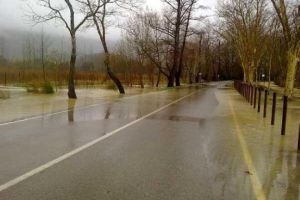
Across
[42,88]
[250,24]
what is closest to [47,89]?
[42,88]

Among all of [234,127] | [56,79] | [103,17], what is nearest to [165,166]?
[234,127]

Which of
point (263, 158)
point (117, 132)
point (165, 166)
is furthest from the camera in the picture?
point (117, 132)

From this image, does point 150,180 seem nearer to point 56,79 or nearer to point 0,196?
point 0,196

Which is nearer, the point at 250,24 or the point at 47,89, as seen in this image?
the point at 47,89

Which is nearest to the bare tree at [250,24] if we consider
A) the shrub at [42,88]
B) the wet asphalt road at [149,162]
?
the shrub at [42,88]

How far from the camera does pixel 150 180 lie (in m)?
7.09

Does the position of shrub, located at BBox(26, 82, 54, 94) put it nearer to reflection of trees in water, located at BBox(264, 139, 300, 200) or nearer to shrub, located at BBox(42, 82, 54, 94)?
shrub, located at BBox(42, 82, 54, 94)

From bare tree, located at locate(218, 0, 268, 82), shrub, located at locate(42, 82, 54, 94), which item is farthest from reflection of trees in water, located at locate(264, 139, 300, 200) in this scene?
bare tree, located at locate(218, 0, 268, 82)

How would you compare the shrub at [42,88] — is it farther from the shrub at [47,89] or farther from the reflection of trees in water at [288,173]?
the reflection of trees in water at [288,173]

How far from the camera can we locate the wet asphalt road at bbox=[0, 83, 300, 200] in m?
6.46

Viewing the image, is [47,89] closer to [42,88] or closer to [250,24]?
[42,88]

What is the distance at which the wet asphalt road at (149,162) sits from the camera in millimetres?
6461

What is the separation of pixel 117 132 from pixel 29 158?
4.17 m

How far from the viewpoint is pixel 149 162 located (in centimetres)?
851
